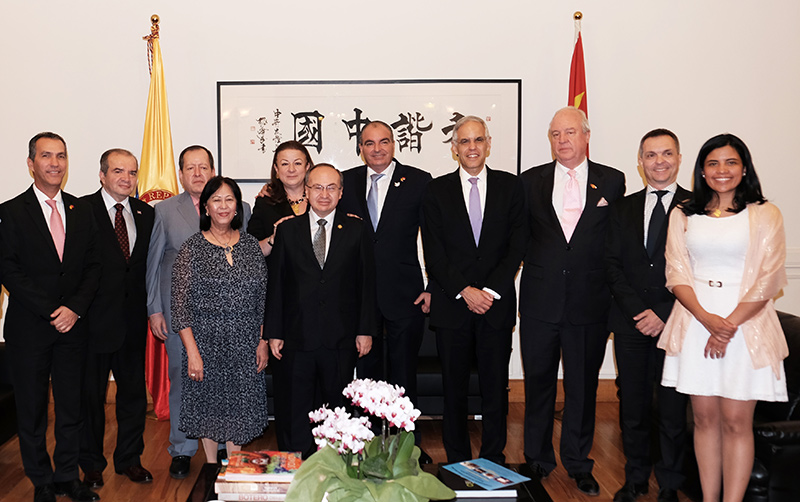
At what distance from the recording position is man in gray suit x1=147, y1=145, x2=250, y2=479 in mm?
3670

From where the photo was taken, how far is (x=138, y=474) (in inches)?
142

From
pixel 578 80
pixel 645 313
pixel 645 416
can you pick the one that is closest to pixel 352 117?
pixel 578 80

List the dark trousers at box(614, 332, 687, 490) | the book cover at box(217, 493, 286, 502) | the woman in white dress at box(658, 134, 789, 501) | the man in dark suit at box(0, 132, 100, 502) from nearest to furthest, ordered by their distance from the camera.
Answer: the book cover at box(217, 493, 286, 502), the woman in white dress at box(658, 134, 789, 501), the man in dark suit at box(0, 132, 100, 502), the dark trousers at box(614, 332, 687, 490)

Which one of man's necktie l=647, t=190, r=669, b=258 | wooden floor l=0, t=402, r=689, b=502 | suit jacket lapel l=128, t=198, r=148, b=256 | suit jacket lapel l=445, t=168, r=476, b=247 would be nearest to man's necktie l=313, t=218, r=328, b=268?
suit jacket lapel l=445, t=168, r=476, b=247

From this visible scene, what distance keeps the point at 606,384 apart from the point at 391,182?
2.68 meters

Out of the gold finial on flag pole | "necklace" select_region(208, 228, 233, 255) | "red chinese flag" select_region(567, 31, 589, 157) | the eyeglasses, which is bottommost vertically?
"necklace" select_region(208, 228, 233, 255)

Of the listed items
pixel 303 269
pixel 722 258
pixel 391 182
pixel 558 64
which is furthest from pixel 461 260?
pixel 558 64

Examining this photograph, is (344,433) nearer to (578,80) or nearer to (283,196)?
(283,196)

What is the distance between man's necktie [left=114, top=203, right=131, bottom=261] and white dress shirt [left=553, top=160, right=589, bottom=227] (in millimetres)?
2276

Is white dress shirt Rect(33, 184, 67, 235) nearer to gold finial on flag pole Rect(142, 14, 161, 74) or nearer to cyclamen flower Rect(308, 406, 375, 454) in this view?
gold finial on flag pole Rect(142, 14, 161, 74)

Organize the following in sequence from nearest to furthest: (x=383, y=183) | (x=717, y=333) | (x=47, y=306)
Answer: (x=717, y=333) < (x=47, y=306) < (x=383, y=183)

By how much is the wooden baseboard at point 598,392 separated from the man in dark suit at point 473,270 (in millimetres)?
1633

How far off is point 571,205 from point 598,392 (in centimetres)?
230

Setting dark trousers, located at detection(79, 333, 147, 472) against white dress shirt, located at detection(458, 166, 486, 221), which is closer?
dark trousers, located at detection(79, 333, 147, 472)
